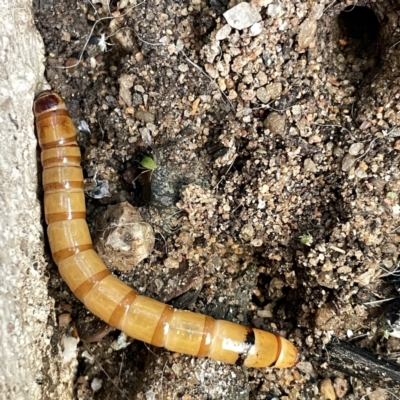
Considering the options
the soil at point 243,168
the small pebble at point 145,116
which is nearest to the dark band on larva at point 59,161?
the soil at point 243,168

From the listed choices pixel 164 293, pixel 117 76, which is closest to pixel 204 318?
pixel 164 293

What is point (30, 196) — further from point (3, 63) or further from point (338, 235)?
point (338, 235)

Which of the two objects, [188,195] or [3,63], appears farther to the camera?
[188,195]

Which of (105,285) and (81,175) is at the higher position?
(81,175)

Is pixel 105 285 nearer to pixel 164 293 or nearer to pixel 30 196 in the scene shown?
pixel 164 293

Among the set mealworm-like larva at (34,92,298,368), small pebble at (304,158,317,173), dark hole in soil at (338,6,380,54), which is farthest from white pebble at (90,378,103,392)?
dark hole in soil at (338,6,380,54)

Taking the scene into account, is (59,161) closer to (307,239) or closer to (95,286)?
(95,286)

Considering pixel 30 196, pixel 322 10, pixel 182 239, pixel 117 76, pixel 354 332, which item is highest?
pixel 322 10

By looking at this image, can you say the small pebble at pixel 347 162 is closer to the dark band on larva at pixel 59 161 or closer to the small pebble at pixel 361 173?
the small pebble at pixel 361 173
